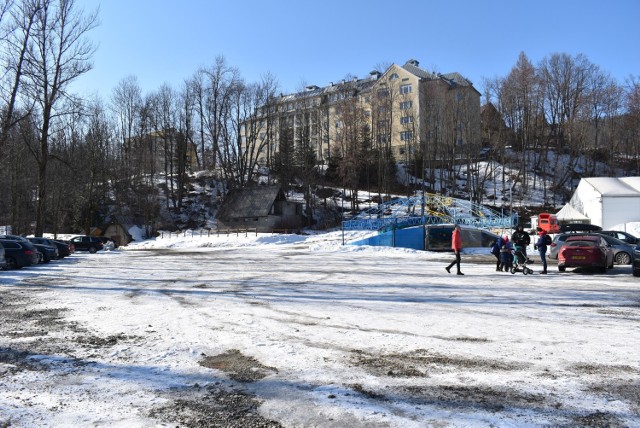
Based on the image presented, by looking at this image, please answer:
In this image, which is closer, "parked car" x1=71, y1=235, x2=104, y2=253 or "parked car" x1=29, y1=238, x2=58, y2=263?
"parked car" x1=29, y1=238, x2=58, y2=263

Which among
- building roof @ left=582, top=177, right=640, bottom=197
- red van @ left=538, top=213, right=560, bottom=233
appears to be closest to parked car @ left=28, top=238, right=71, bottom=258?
red van @ left=538, top=213, right=560, bottom=233

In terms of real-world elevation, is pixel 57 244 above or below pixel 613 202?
below

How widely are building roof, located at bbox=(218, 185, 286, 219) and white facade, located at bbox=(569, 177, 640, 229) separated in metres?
34.9

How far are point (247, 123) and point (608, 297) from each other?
223 feet

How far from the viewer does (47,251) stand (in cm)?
2672

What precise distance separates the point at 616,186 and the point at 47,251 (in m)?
45.7

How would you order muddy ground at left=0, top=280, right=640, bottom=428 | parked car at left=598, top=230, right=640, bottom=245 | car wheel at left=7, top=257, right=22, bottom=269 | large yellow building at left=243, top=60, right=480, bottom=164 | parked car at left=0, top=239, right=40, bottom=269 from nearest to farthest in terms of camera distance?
muddy ground at left=0, top=280, right=640, bottom=428
car wheel at left=7, top=257, right=22, bottom=269
parked car at left=0, top=239, right=40, bottom=269
parked car at left=598, top=230, right=640, bottom=245
large yellow building at left=243, top=60, right=480, bottom=164

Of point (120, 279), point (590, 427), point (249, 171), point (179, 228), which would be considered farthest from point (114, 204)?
point (590, 427)

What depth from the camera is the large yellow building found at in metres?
69.1

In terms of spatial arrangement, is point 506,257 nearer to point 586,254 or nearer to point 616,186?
point 586,254

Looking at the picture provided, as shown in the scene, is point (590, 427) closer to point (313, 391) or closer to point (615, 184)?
point (313, 391)

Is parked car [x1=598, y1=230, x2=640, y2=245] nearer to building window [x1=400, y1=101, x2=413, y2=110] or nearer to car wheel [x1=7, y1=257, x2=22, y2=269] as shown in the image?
car wheel [x1=7, y1=257, x2=22, y2=269]

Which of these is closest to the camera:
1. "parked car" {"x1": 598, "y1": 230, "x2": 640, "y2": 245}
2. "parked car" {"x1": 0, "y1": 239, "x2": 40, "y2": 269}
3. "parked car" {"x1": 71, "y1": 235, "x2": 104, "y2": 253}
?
"parked car" {"x1": 0, "y1": 239, "x2": 40, "y2": 269}

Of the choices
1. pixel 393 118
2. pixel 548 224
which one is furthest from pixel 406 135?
pixel 548 224
